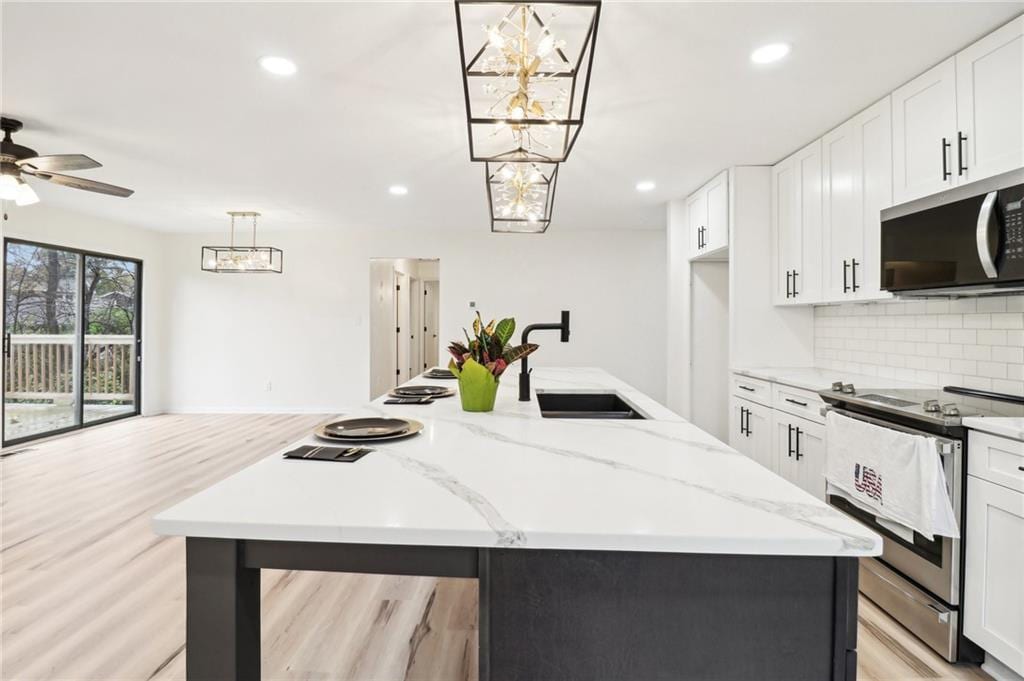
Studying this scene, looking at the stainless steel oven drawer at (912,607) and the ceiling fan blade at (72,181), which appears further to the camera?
the ceiling fan blade at (72,181)

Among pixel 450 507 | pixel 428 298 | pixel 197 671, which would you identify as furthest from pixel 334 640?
pixel 428 298

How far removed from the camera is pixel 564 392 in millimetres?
2580

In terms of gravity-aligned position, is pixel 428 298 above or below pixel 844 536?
above

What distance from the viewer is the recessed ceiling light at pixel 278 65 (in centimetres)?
236

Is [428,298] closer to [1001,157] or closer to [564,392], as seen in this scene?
[564,392]

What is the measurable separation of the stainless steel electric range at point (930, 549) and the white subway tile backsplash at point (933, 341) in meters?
0.18

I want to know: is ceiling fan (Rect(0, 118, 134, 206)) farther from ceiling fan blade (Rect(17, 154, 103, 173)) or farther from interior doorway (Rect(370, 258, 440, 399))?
interior doorway (Rect(370, 258, 440, 399))

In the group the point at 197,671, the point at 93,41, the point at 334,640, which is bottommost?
the point at 334,640

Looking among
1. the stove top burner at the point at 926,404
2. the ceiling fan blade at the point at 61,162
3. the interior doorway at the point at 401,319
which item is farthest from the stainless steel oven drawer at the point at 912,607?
the interior doorway at the point at 401,319

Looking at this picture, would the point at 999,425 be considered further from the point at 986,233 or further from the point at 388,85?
the point at 388,85

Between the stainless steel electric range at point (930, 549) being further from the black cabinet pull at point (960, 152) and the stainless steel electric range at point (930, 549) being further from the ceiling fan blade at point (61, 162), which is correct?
the ceiling fan blade at point (61, 162)

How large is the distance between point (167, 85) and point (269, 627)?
264 cm

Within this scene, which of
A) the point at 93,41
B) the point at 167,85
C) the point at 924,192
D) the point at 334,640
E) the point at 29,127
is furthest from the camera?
the point at 29,127

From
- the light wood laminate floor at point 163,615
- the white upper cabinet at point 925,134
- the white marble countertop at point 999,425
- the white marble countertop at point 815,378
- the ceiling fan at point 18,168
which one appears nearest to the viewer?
the white marble countertop at point 999,425
